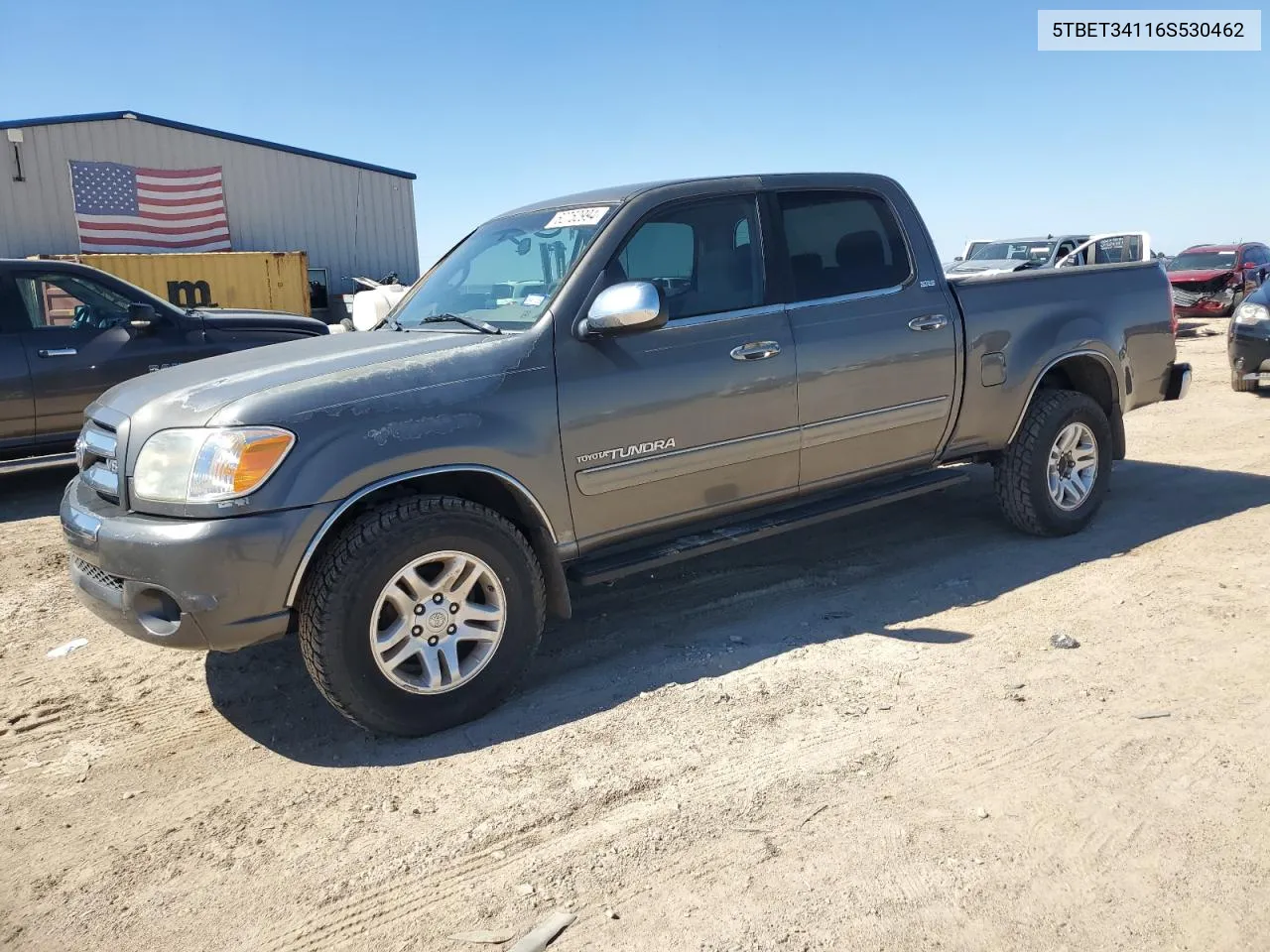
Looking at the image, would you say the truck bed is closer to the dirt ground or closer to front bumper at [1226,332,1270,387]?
the dirt ground

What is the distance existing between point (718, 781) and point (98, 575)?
2302 mm

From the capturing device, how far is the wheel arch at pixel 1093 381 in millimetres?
5402

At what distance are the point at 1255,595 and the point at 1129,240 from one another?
17.4 ft

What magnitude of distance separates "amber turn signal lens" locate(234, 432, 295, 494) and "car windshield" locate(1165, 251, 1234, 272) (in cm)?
2216

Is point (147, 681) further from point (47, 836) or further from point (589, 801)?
point (589, 801)

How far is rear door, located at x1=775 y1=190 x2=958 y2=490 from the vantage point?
4.34 m

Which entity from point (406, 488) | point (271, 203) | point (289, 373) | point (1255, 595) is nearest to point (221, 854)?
point (406, 488)

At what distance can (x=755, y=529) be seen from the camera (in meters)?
4.25

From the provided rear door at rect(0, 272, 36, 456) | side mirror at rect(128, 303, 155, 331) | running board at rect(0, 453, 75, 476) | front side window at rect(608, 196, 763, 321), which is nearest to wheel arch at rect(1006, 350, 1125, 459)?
front side window at rect(608, 196, 763, 321)

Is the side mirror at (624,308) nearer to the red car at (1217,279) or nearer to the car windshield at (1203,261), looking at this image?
the red car at (1217,279)

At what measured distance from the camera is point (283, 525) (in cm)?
310

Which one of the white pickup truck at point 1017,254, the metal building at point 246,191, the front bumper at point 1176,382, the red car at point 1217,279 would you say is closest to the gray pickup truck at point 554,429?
the front bumper at point 1176,382

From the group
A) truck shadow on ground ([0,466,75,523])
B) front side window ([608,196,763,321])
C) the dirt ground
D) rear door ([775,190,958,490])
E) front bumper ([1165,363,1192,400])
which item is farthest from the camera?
truck shadow on ground ([0,466,75,523])

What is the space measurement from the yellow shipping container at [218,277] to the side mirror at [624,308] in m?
17.6
